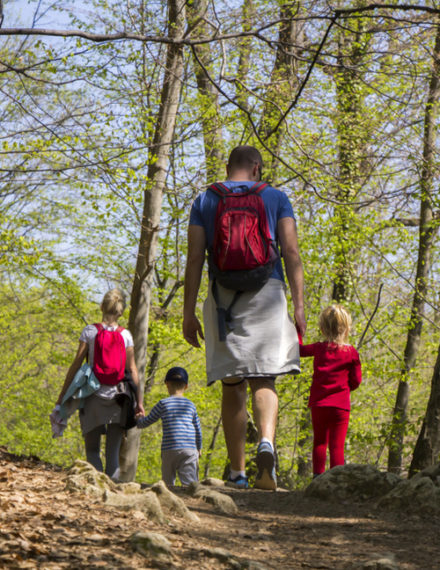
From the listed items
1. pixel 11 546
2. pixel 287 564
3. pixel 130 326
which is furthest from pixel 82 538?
pixel 130 326

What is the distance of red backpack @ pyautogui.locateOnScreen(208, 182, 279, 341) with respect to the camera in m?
4.05

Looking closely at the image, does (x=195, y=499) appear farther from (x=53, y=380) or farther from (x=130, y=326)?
(x=53, y=380)

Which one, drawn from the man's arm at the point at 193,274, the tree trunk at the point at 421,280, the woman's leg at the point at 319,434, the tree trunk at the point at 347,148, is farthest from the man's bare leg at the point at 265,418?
the tree trunk at the point at 347,148

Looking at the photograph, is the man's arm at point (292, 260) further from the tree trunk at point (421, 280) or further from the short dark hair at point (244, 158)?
the tree trunk at point (421, 280)

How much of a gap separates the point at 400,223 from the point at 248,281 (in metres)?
11.2

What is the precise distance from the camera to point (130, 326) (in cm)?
924

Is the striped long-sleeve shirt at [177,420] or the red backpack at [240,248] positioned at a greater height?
the red backpack at [240,248]

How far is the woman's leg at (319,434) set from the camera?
582 centimetres

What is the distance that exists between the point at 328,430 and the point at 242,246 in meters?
2.53

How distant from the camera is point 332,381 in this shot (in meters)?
5.82

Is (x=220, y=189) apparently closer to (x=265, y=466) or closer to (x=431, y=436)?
(x=265, y=466)

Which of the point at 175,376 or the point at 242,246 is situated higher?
the point at 242,246

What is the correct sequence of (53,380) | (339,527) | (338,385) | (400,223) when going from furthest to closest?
(53,380)
(400,223)
(338,385)
(339,527)

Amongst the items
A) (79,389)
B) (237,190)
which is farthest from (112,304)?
(237,190)
